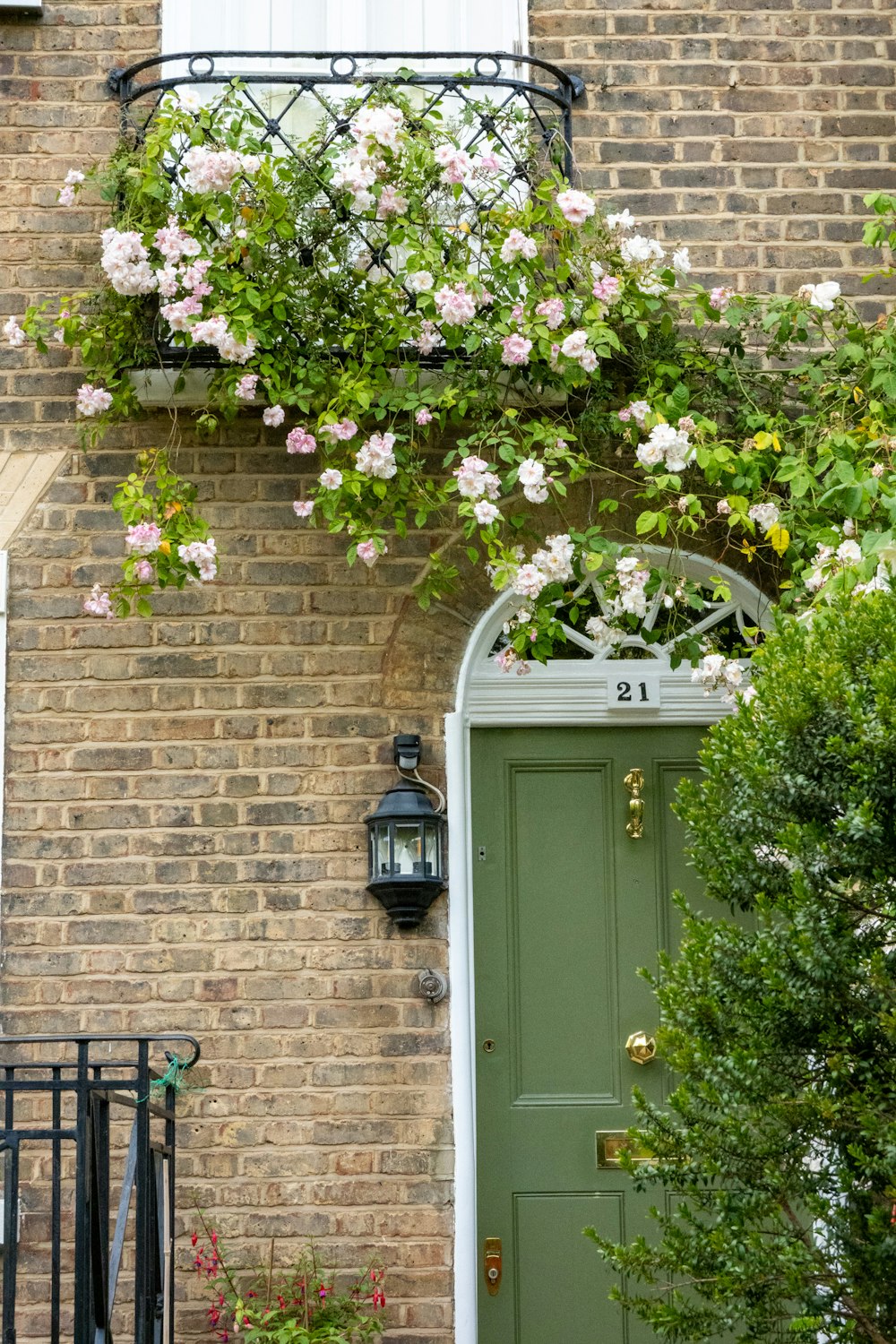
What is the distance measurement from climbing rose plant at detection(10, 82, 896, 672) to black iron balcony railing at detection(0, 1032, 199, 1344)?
57.0 inches

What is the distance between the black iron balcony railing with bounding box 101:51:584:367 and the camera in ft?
17.4

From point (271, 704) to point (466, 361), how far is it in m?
1.31

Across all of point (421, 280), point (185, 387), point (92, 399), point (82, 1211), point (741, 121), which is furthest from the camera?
point (741, 121)

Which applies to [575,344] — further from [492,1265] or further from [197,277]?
[492,1265]

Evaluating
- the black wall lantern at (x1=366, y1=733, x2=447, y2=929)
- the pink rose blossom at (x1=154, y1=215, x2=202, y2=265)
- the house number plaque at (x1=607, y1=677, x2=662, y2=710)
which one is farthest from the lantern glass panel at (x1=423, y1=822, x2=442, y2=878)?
the pink rose blossom at (x1=154, y1=215, x2=202, y2=265)

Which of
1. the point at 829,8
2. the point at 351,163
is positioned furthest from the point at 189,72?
the point at 829,8

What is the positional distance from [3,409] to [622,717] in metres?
2.39

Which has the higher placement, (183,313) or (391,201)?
(391,201)

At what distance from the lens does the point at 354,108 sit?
5.34 m

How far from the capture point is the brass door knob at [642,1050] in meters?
5.36

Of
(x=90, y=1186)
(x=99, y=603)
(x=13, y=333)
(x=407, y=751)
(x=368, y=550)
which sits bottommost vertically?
(x=90, y=1186)

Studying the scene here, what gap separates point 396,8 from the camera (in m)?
5.99

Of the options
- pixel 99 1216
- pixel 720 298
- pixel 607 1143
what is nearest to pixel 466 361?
pixel 720 298

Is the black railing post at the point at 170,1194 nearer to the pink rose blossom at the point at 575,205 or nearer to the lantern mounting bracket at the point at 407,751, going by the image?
the lantern mounting bracket at the point at 407,751
